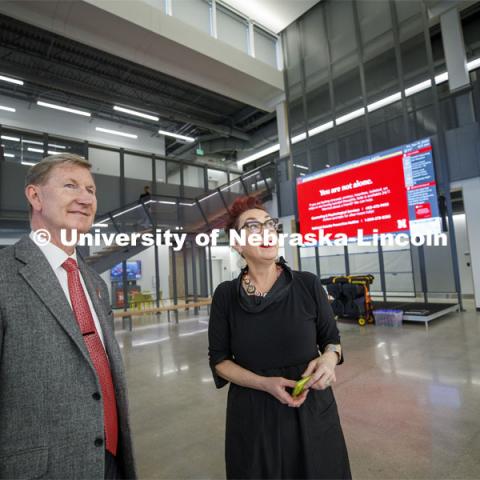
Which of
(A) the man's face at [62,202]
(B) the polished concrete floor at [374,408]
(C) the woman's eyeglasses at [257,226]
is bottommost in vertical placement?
(B) the polished concrete floor at [374,408]

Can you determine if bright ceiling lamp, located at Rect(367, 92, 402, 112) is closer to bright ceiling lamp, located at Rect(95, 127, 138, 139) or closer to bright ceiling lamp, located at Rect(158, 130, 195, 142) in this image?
bright ceiling lamp, located at Rect(158, 130, 195, 142)

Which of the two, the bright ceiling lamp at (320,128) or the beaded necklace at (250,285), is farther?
the bright ceiling lamp at (320,128)

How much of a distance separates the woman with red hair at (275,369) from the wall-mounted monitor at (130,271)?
1148 centimetres

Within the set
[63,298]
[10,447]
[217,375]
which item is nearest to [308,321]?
[217,375]

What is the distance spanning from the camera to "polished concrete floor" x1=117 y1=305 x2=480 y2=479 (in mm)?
1976

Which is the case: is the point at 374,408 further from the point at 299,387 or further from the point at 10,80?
the point at 10,80

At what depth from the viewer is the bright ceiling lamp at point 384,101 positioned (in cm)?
759

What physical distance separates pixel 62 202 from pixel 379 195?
280 inches

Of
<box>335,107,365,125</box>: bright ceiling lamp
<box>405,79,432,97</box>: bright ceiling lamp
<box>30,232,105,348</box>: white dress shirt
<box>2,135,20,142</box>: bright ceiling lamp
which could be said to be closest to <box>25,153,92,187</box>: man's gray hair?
<box>30,232,105,348</box>: white dress shirt

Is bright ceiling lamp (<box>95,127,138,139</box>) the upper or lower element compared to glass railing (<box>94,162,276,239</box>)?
upper

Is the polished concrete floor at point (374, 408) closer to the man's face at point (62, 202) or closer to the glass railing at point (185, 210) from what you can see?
the man's face at point (62, 202)

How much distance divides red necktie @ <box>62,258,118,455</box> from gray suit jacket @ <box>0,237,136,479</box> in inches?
4.3

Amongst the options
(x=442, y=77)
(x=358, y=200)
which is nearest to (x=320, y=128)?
(x=358, y=200)

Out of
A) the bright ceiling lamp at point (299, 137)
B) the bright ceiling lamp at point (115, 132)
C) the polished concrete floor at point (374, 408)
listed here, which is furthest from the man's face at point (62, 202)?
the bright ceiling lamp at point (115, 132)
